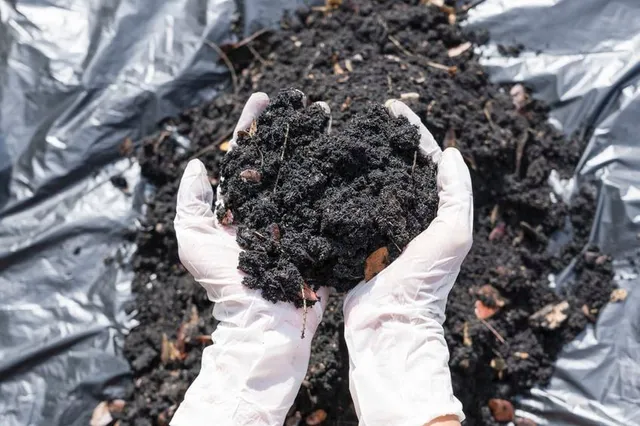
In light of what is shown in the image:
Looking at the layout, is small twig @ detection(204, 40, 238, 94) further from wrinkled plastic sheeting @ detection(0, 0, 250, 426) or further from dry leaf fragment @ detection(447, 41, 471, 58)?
dry leaf fragment @ detection(447, 41, 471, 58)

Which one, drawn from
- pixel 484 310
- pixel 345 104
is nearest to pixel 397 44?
pixel 345 104

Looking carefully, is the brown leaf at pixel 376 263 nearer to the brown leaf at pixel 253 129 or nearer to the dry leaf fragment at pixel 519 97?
the brown leaf at pixel 253 129

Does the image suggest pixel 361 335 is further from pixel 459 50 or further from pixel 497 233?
pixel 459 50

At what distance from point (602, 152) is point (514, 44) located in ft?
1.88

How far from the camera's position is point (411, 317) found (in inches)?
62.3

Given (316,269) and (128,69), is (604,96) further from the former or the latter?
(128,69)

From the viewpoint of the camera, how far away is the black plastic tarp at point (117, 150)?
79.5 inches

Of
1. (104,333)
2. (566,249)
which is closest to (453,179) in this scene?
(566,249)

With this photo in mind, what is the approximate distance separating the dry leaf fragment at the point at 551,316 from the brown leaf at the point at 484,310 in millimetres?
154

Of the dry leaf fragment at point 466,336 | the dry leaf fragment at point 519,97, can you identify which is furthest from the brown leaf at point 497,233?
the dry leaf fragment at point 519,97

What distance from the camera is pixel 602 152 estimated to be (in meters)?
2.15

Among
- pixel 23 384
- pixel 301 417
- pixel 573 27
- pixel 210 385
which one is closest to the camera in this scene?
pixel 210 385

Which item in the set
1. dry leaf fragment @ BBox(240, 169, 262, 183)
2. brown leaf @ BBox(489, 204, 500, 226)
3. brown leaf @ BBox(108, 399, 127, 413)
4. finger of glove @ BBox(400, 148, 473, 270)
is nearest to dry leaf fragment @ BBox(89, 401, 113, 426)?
brown leaf @ BBox(108, 399, 127, 413)

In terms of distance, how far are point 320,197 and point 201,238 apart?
388 millimetres
